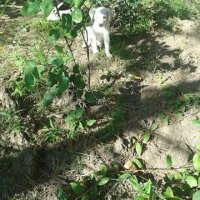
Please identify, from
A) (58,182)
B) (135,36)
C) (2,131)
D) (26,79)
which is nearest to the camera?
(26,79)

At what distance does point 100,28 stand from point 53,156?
1565 mm

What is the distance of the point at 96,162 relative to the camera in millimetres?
3238

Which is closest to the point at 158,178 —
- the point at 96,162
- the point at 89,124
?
the point at 96,162

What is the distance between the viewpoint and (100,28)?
13.4 ft

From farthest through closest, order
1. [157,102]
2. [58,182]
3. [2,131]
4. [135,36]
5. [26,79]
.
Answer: [135,36] → [157,102] → [2,131] → [58,182] → [26,79]

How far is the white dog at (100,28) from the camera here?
13.2 feet

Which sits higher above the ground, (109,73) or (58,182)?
(109,73)

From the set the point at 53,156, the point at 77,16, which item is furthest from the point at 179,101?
the point at 77,16

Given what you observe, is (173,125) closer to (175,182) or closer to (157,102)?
(157,102)

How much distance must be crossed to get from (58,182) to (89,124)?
0.64m

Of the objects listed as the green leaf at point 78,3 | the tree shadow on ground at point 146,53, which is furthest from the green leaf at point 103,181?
the tree shadow on ground at point 146,53

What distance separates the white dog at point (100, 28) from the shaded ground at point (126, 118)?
17 centimetres

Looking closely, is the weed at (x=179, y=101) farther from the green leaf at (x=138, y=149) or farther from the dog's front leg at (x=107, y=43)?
the dog's front leg at (x=107, y=43)

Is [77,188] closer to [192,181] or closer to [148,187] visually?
[148,187]
